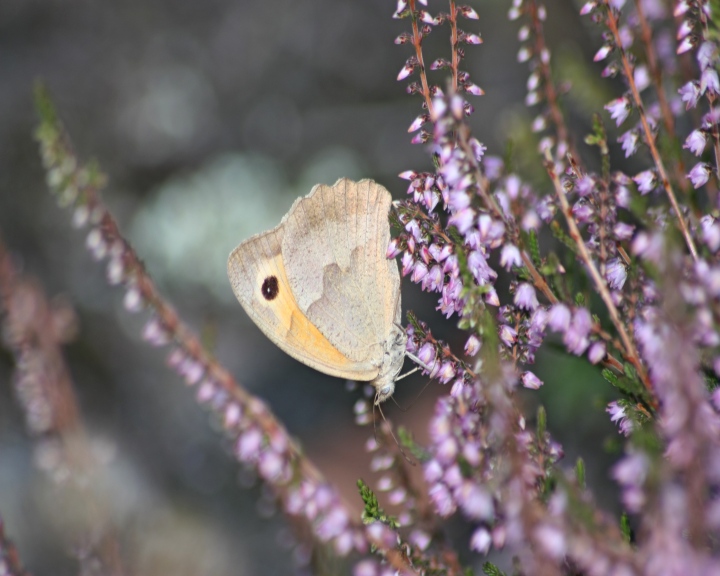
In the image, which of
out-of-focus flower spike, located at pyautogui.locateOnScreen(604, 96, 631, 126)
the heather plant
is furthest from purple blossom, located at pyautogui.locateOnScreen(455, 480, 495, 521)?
out-of-focus flower spike, located at pyautogui.locateOnScreen(604, 96, 631, 126)

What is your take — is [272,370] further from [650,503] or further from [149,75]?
[650,503]

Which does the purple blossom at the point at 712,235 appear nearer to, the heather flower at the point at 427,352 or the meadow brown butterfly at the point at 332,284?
the heather flower at the point at 427,352

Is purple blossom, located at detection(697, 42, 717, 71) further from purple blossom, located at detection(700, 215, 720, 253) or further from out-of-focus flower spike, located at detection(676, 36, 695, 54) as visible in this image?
purple blossom, located at detection(700, 215, 720, 253)

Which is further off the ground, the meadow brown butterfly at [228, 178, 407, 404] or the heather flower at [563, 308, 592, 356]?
the heather flower at [563, 308, 592, 356]

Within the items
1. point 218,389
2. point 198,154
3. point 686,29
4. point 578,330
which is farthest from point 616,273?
point 198,154

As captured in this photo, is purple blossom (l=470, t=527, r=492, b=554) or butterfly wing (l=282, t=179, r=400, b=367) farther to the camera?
butterfly wing (l=282, t=179, r=400, b=367)

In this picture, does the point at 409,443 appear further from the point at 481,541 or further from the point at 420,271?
the point at 420,271

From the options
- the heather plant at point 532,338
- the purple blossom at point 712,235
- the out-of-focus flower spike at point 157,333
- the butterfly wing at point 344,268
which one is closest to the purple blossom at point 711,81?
the heather plant at point 532,338
